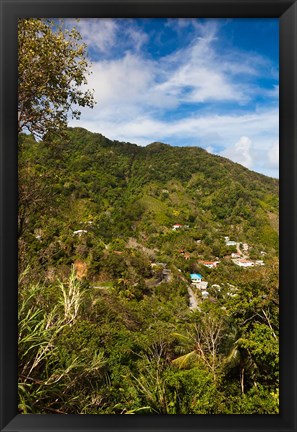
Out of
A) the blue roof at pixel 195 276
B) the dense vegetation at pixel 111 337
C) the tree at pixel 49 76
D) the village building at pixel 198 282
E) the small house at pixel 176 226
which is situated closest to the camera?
the dense vegetation at pixel 111 337

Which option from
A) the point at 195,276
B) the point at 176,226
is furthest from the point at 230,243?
the point at 176,226

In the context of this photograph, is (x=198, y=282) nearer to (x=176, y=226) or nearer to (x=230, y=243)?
(x=230, y=243)

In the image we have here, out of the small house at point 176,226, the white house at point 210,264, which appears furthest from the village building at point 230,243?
the small house at point 176,226

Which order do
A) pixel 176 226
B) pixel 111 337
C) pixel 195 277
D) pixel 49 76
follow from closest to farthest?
pixel 49 76 → pixel 111 337 → pixel 195 277 → pixel 176 226
